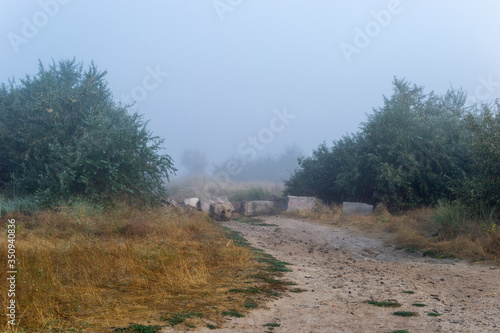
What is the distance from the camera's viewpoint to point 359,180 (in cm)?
2544

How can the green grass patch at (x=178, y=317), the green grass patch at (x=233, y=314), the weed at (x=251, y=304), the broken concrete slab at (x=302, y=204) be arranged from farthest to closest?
the broken concrete slab at (x=302, y=204) → the weed at (x=251, y=304) → the green grass patch at (x=233, y=314) → the green grass patch at (x=178, y=317)

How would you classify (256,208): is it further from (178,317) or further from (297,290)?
(178,317)

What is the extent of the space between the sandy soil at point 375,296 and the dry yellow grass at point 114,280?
2.79 feet

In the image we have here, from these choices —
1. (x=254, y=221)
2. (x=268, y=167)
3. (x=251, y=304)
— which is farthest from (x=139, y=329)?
(x=268, y=167)

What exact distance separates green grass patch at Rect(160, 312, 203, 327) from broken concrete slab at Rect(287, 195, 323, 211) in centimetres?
2109

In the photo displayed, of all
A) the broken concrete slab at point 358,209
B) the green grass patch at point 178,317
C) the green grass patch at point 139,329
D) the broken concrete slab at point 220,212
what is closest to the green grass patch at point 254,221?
the broken concrete slab at point 220,212

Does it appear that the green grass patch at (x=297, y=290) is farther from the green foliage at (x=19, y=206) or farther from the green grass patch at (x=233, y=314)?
the green foliage at (x=19, y=206)

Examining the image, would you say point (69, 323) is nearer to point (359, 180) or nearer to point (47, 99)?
point (47, 99)

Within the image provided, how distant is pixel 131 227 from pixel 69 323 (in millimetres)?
7100

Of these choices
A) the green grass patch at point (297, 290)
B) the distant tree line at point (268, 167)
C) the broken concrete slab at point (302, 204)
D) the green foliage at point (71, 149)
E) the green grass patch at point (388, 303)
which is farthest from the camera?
the distant tree line at point (268, 167)

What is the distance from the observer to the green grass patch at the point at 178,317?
493cm

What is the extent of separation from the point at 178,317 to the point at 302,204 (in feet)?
72.1

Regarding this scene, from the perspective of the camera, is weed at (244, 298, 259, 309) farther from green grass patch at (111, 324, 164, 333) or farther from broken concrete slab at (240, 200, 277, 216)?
broken concrete slab at (240, 200, 277, 216)

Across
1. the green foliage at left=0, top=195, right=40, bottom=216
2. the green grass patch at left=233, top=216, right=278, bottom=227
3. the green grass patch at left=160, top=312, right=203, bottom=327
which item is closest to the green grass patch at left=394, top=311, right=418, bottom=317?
the green grass patch at left=160, top=312, right=203, bottom=327
